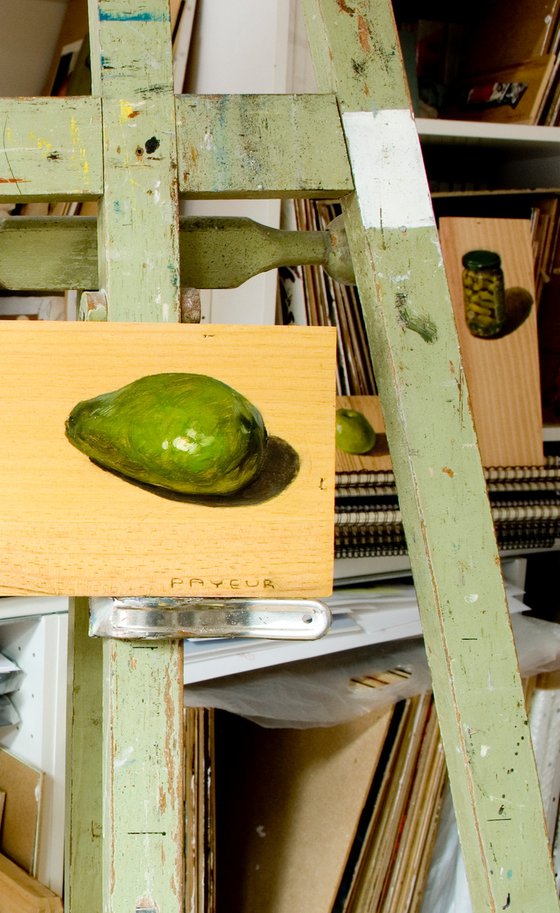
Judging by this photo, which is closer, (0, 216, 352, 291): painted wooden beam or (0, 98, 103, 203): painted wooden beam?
(0, 98, 103, 203): painted wooden beam

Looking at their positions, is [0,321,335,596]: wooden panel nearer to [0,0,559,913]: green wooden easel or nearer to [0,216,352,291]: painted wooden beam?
[0,0,559,913]: green wooden easel

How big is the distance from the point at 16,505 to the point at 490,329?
2.90 ft

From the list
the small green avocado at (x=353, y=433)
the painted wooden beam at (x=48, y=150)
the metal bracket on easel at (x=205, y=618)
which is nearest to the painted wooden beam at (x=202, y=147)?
the painted wooden beam at (x=48, y=150)

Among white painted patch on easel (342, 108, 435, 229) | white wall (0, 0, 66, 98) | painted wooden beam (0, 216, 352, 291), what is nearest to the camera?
white painted patch on easel (342, 108, 435, 229)

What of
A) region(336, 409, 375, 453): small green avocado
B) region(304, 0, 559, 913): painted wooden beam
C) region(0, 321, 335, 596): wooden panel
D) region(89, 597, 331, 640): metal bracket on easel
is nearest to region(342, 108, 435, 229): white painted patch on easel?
region(304, 0, 559, 913): painted wooden beam

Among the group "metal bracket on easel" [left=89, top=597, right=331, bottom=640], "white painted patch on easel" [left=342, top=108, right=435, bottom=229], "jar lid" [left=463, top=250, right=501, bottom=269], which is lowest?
"jar lid" [left=463, top=250, right=501, bottom=269]

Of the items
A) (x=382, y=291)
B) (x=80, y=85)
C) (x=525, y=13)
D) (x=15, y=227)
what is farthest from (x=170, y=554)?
(x=525, y=13)

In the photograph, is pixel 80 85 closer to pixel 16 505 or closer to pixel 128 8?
pixel 128 8

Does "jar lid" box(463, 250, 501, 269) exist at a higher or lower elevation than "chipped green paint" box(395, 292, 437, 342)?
lower

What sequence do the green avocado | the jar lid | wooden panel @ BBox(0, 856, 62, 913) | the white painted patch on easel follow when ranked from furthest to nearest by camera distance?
the jar lid, wooden panel @ BBox(0, 856, 62, 913), the white painted patch on easel, the green avocado

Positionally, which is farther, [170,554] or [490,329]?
[490,329]

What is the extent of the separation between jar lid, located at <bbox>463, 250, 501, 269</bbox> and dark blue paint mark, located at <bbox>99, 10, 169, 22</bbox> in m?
0.73

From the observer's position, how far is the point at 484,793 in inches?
25.0

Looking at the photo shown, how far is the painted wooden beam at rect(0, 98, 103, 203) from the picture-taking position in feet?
2.09
